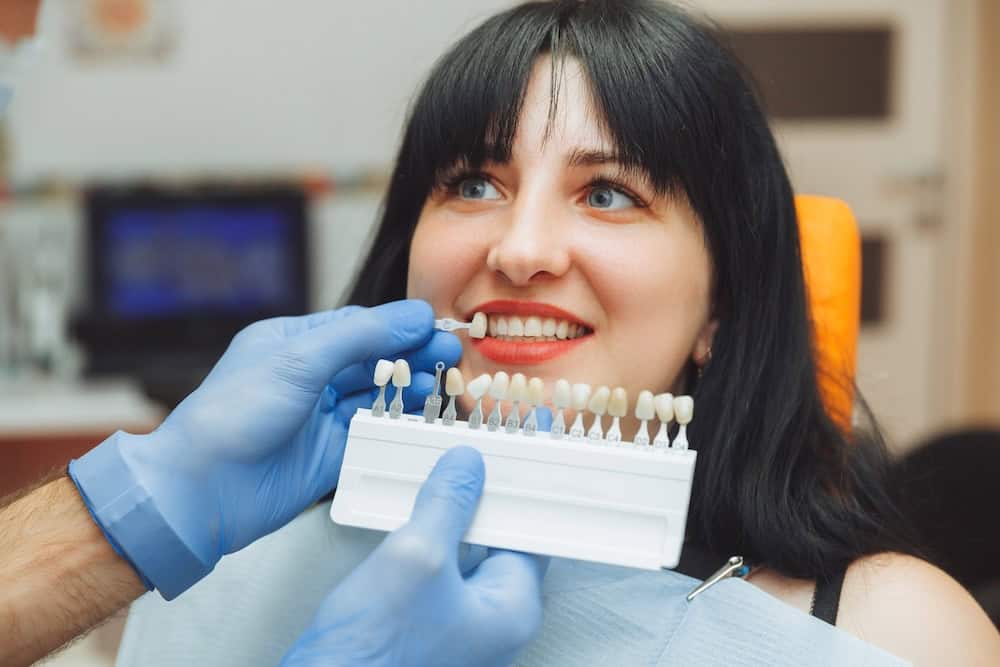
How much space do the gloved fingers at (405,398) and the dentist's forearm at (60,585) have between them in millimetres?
304

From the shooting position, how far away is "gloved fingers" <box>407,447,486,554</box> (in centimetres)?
90

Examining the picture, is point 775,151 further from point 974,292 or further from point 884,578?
point 974,292

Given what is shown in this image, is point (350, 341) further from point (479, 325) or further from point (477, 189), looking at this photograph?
point (477, 189)

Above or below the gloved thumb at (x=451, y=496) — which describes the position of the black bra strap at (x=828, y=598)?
below

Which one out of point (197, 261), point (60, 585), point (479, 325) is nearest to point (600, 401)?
point (479, 325)

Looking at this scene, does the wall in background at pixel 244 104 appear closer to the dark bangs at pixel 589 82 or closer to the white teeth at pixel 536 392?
the dark bangs at pixel 589 82

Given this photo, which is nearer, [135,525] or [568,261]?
[135,525]

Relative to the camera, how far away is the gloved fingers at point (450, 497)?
901mm

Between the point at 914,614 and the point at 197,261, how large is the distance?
2670 mm

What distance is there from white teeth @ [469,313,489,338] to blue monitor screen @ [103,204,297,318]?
225cm

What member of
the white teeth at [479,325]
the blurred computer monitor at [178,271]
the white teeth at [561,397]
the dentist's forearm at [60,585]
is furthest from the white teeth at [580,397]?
the blurred computer monitor at [178,271]

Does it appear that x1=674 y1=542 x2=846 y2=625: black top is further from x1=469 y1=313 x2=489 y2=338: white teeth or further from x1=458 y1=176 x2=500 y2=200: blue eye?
x1=458 y1=176 x2=500 y2=200: blue eye

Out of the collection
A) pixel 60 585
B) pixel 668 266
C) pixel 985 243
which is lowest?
pixel 985 243

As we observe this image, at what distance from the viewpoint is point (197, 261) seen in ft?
10.8
